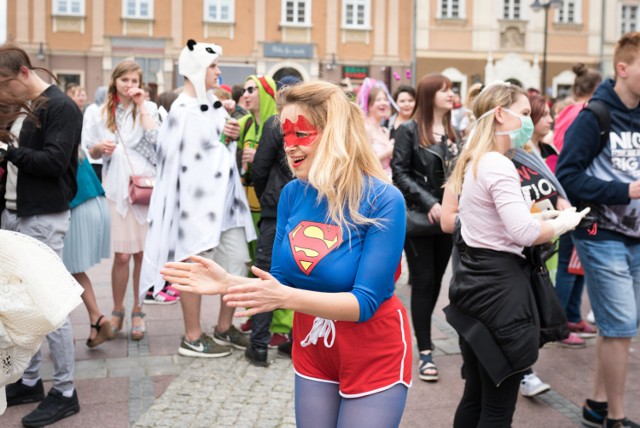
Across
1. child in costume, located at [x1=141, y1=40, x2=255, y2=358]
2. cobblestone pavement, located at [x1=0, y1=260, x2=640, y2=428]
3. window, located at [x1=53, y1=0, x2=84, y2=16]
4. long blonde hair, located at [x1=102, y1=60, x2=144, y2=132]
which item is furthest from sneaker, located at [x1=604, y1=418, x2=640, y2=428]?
window, located at [x1=53, y1=0, x2=84, y2=16]

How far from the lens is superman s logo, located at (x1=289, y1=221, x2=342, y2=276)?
250cm

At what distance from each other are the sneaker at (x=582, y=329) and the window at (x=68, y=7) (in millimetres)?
30054

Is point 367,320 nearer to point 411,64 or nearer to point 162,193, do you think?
point 162,193

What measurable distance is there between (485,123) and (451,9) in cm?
3373

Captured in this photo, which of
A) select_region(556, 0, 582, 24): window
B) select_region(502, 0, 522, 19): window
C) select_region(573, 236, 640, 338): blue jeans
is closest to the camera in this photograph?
select_region(573, 236, 640, 338): blue jeans

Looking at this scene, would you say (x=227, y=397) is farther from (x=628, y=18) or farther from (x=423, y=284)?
(x=628, y=18)

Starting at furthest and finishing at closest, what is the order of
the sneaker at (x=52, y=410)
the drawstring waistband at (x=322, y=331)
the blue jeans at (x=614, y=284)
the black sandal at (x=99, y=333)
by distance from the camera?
the black sandal at (x=99, y=333) < the sneaker at (x=52, y=410) < the blue jeans at (x=614, y=284) < the drawstring waistband at (x=322, y=331)

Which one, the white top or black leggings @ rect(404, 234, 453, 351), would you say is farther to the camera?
the white top

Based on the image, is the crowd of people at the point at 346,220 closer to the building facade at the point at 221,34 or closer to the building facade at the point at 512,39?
the building facade at the point at 221,34

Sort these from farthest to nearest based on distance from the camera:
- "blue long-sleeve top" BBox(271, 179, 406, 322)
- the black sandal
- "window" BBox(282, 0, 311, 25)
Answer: "window" BBox(282, 0, 311, 25) < the black sandal < "blue long-sleeve top" BBox(271, 179, 406, 322)

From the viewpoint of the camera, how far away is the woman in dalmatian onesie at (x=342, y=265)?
2.46 m

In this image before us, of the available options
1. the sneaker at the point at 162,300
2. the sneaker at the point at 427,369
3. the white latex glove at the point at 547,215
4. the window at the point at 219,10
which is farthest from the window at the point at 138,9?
the white latex glove at the point at 547,215

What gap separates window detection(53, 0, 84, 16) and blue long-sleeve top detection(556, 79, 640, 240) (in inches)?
1228

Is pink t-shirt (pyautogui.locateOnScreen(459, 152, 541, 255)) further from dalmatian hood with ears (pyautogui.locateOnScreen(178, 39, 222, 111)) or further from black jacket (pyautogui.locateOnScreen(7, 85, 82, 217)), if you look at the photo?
dalmatian hood with ears (pyautogui.locateOnScreen(178, 39, 222, 111))
